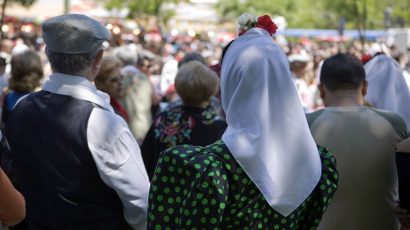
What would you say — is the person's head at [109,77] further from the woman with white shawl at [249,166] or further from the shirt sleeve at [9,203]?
the woman with white shawl at [249,166]

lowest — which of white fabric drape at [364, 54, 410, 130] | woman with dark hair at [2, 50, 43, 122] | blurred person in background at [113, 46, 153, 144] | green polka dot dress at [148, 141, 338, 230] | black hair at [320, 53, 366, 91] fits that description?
blurred person in background at [113, 46, 153, 144]

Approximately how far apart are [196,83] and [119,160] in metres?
1.93

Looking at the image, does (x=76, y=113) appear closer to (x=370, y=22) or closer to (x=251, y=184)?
(x=251, y=184)

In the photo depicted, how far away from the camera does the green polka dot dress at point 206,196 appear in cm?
273

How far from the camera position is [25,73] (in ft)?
20.8

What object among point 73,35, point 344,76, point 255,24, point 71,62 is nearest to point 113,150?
point 71,62

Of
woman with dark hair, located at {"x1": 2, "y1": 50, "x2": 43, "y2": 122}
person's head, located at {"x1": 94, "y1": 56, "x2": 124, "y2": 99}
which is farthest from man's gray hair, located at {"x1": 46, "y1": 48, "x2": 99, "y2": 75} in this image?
woman with dark hair, located at {"x1": 2, "y1": 50, "x2": 43, "y2": 122}

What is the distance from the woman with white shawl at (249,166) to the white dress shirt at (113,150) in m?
0.56

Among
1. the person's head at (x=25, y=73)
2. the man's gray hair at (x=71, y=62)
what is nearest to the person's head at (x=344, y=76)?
the man's gray hair at (x=71, y=62)

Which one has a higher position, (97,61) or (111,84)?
(97,61)

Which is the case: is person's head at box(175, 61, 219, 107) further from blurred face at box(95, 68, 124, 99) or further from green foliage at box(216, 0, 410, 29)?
green foliage at box(216, 0, 410, 29)

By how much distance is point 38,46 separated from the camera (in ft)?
71.4

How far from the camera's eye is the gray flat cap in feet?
11.5

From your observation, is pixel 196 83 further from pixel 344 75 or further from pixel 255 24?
pixel 255 24
